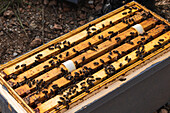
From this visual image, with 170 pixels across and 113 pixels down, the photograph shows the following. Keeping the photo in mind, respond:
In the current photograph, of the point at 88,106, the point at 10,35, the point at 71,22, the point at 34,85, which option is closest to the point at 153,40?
the point at 88,106

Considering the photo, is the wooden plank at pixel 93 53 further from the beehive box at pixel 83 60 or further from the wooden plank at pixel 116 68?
the wooden plank at pixel 116 68

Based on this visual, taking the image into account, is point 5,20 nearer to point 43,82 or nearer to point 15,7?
point 15,7

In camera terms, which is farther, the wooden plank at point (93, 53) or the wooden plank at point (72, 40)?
the wooden plank at point (72, 40)

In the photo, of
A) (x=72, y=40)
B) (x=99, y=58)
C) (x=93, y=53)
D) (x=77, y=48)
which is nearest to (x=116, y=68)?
(x=99, y=58)

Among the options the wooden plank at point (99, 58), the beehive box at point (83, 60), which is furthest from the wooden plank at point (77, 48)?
the wooden plank at point (99, 58)

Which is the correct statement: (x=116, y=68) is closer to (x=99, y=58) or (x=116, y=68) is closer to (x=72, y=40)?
(x=99, y=58)

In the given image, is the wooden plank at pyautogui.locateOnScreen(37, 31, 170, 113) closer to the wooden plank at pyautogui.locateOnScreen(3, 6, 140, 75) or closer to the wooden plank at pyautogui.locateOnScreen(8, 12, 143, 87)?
the wooden plank at pyautogui.locateOnScreen(8, 12, 143, 87)

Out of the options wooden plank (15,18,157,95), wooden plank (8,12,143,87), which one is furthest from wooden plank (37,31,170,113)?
wooden plank (8,12,143,87)

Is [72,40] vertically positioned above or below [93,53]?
above

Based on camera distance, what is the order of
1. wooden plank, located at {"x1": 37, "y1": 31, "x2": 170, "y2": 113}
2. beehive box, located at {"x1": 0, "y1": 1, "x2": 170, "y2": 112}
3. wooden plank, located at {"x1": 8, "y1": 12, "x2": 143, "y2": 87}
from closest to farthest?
wooden plank, located at {"x1": 37, "y1": 31, "x2": 170, "y2": 113} < beehive box, located at {"x1": 0, "y1": 1, "x2": 170, "y2": 112} < wooden plank, located at {"x1": 8, "y1": 12, "x2": 143, "y2": 87}
